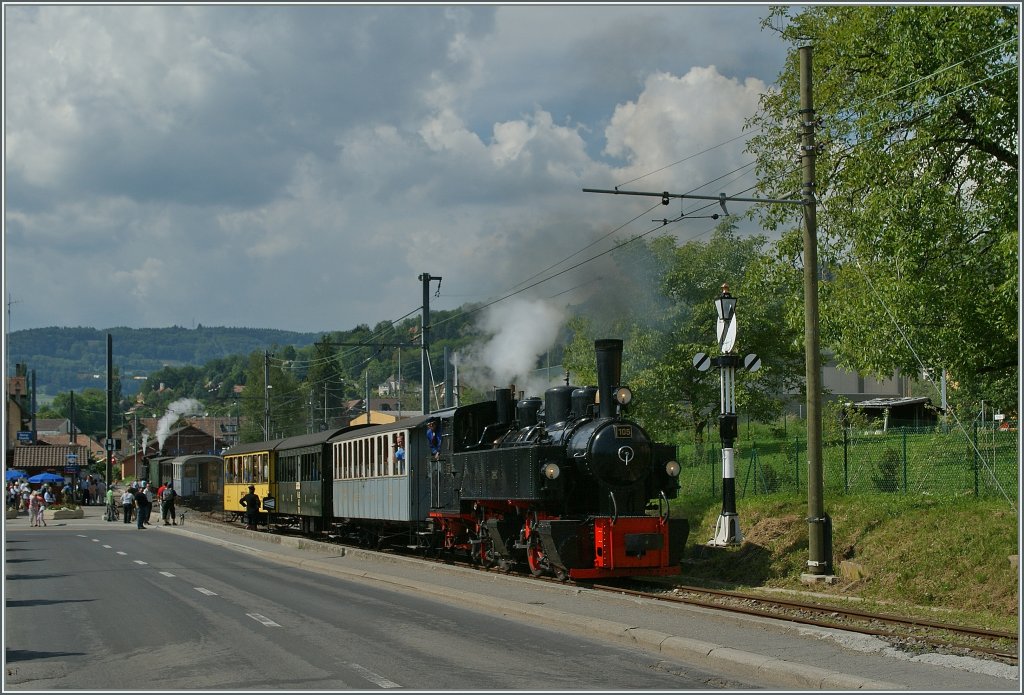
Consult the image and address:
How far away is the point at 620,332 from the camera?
37.4 meters

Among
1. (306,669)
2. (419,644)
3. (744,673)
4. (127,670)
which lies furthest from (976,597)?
(127,670)

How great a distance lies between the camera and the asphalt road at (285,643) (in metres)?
9.38

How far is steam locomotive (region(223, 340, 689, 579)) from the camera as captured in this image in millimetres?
17188

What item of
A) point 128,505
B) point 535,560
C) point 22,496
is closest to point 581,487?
point 535,560

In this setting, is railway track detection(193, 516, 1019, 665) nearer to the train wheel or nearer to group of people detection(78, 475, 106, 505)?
the train wheel

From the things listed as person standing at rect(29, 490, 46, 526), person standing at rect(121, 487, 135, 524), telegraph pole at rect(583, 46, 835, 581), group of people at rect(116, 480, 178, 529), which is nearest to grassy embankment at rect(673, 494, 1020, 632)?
telegraph pole at rect(583, 46, 835, 581)

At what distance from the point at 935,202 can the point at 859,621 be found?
9.11 m

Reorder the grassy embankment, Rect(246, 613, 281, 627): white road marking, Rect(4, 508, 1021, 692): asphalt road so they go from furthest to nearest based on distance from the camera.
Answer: the grassy embankment
Rect(246, 613, 281, 627): white road marking
Rect(4, 508, 1021, 692): asphalt road

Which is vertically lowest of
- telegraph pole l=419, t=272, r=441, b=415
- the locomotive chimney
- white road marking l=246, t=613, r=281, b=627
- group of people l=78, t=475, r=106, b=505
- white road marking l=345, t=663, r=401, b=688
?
group of people l=78, t=475, r=106, b=505

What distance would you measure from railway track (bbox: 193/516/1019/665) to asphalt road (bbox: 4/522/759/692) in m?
2.40

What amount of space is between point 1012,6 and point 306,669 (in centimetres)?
1617

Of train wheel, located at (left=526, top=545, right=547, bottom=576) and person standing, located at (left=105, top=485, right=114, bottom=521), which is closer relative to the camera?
train wheel, located at (left=526, top=545, right=547, bottom=576)

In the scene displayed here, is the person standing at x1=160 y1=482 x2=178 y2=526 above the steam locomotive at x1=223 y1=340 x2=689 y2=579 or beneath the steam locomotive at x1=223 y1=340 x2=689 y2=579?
beneath

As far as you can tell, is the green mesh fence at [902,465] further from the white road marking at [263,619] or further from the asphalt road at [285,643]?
the white road marking at [263,619]
